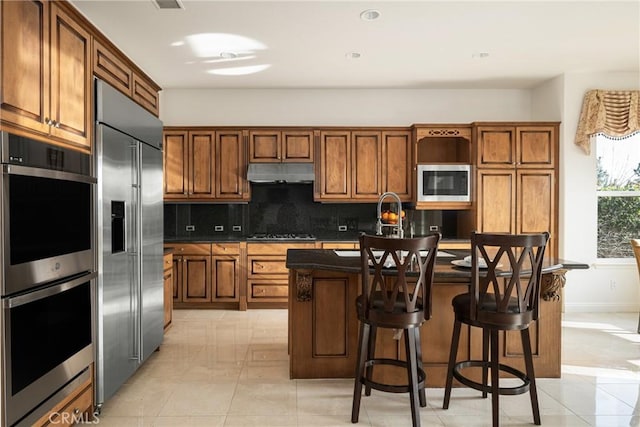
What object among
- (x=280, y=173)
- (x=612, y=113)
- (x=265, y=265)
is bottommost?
(x=265, y=265)

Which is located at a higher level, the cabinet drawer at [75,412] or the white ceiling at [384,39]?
the white ceiling at [384,39]

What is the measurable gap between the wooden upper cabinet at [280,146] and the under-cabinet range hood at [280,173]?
10cm

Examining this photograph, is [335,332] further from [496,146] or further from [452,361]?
[496,146]

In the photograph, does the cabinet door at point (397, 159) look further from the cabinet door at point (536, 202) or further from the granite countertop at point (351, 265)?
the granite countertop at point (351, 265)

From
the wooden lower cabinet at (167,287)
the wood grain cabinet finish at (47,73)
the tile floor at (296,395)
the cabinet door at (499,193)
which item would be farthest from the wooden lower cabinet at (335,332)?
the cabinet door at (499,193)

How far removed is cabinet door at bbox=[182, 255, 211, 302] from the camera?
505 centimetres

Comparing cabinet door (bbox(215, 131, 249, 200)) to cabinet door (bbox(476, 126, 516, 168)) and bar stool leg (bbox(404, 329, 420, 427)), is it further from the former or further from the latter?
bar stool leg (bbox(404, 329, 420, 427))

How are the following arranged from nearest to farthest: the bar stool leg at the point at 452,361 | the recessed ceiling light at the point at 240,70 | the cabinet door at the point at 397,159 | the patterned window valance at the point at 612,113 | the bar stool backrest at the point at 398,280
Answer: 1. the bar stool backrest at the point at 398,280
2. the bar stool leg at the point at 452,361
3. the recessed ceiling light at the point at 240,70
4. the patterned window valance at the point at 612,113
5. the cabinet door at the point at 397,159

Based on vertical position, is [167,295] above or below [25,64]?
below

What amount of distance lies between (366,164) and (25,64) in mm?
3878

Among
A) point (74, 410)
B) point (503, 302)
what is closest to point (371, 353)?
point (503, 302)

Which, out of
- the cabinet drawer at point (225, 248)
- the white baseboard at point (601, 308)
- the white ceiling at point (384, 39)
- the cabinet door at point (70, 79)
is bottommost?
the white baseboard at point (601, 308)

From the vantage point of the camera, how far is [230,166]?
17.1ft

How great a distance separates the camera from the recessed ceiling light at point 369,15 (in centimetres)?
323
